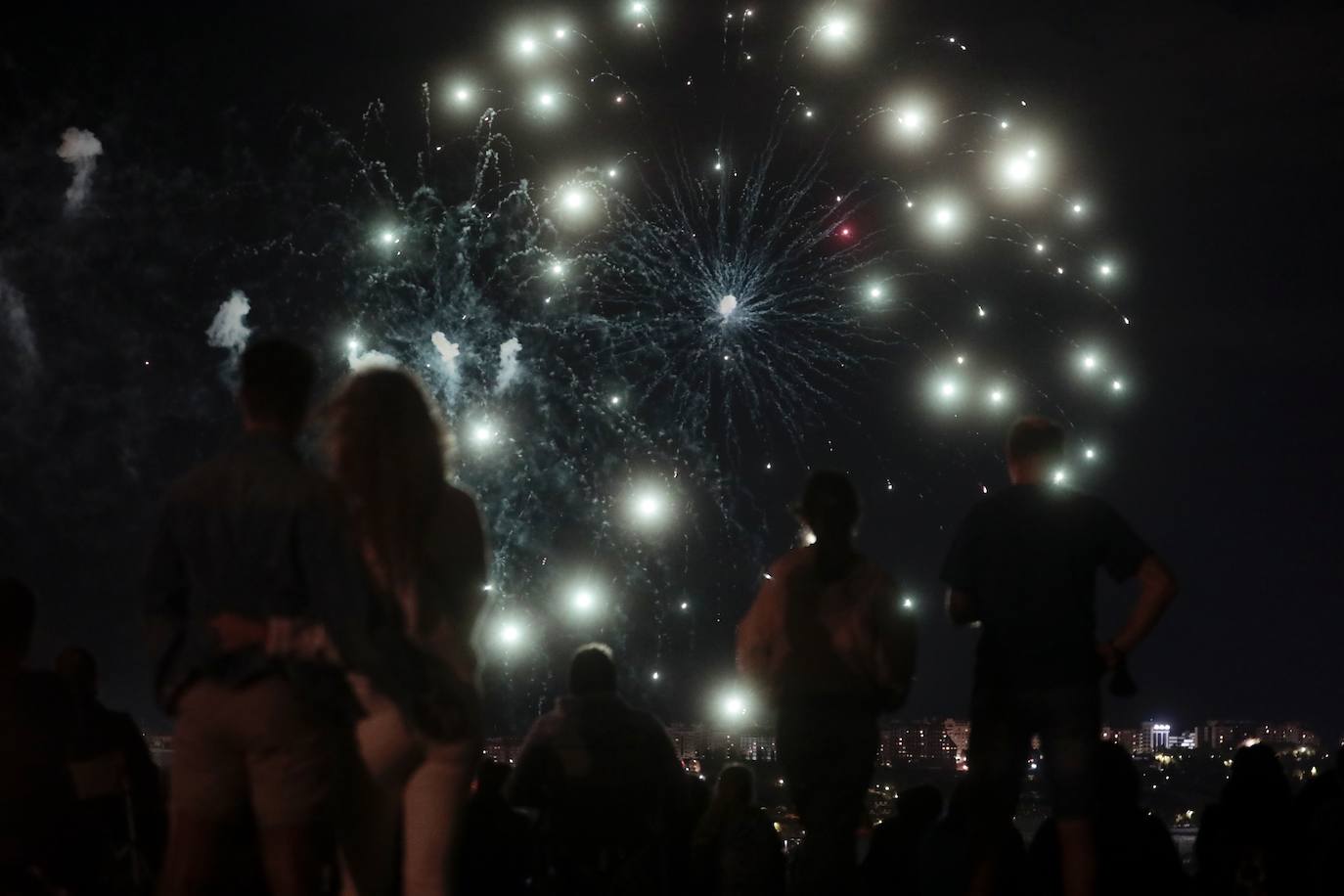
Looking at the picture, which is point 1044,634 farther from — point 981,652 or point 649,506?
point 649,506

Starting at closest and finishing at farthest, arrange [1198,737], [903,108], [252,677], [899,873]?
1. [252,677]
2. [899,873]
3. [903,108]
4. [1198,737]

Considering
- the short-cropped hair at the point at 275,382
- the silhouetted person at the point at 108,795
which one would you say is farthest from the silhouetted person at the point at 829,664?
the silhouetted person at the point at 108,795

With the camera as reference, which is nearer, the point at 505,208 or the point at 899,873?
the point at 899,873

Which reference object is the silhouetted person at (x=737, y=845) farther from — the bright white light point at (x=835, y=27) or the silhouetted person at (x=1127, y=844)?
the bright white light point at (x=835, y=27)

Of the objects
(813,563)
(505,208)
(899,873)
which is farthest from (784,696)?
(505,208)

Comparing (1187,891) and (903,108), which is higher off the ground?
(903,108)

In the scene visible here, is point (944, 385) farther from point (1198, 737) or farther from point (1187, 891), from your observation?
point (1198, 737)

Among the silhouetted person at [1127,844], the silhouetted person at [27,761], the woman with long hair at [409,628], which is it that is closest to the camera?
the woman with long hair at [409,628]
